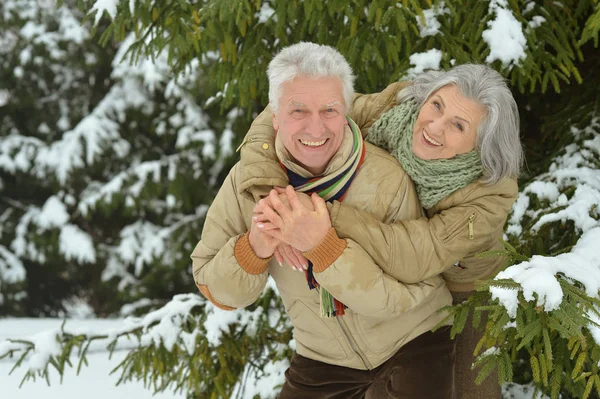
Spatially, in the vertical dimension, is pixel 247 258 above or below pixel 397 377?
above

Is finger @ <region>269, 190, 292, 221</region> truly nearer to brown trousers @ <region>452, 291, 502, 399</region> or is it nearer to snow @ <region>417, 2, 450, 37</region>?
brown trousers @ <region>452, 291, 502, 399</region>

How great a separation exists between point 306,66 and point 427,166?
520 millimetres

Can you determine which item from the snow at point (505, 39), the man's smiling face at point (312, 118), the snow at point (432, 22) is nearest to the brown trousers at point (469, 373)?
the man's smiling face at point (312, 118)

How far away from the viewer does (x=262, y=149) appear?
2.06 metres

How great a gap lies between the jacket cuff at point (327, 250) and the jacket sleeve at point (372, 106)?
58 cm

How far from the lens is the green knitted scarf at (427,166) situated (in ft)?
6.72

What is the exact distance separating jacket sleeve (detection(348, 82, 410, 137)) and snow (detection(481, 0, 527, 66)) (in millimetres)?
597

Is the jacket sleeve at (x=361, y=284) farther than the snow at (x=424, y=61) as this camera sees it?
No

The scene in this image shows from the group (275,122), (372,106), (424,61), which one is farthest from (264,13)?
(275,122)

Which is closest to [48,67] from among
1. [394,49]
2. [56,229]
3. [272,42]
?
[56,229]

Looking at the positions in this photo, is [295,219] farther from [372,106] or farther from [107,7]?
[107,7]

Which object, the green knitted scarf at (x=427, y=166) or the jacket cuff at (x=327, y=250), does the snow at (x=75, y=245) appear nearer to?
the green knitted scarf at (x=427, y=166)

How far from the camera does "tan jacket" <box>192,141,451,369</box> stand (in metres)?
1.90

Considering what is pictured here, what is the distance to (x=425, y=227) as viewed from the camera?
1.99 meters
